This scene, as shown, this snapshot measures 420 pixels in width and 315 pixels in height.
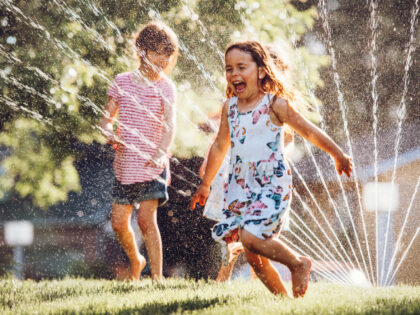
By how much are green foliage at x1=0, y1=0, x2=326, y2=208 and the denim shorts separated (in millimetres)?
1466

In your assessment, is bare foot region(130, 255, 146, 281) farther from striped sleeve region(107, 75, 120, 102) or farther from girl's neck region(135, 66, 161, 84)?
girl's neck region(135, 66, 161, 84)

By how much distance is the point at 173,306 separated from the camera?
2.48 m

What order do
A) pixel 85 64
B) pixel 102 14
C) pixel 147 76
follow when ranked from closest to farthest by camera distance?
pixel 147 76 → pixel 85 64 → pixel 102 14

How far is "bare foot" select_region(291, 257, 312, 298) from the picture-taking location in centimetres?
250

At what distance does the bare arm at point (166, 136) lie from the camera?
3495mm

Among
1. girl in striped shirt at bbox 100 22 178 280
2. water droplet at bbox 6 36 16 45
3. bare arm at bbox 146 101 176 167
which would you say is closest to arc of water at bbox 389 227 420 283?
girl in striped shirt at bbox 100 22 178 280

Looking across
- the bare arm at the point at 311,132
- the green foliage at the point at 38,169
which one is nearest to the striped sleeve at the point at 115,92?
the bare arm at the point at 311,132

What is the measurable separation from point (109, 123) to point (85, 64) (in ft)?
4.45

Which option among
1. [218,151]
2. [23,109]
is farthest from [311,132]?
[23,109]

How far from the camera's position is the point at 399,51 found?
1112cm

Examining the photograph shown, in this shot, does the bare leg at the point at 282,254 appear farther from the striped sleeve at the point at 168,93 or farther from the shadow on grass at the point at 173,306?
the striped sleeve at the point at 168,93

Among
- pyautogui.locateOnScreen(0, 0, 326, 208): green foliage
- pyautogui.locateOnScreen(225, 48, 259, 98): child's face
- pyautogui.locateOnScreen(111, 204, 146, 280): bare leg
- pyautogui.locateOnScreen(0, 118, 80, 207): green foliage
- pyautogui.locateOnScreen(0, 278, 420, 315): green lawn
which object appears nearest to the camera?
pyautogui.locateOnScreen(0, 278, 420, 315): green lawn

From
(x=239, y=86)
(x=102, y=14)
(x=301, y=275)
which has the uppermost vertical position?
(x=102, y=14)

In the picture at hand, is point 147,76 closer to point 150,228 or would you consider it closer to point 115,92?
point 115,92
